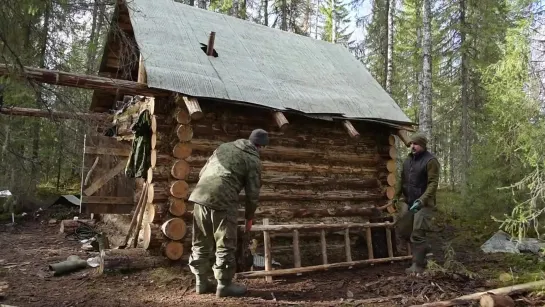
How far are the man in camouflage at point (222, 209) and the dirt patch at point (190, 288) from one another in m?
0.30

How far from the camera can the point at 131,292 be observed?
555 cm

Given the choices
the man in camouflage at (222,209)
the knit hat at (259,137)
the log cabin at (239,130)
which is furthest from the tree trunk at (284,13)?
the man in camouflage at (222,209)

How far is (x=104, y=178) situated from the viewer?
8.52 meters

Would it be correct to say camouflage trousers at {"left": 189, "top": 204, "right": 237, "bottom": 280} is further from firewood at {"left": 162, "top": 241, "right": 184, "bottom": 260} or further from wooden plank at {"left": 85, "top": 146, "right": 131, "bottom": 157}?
wooden plank at {"left": 85, "top": 146, "right": 131, "bottom": 157}

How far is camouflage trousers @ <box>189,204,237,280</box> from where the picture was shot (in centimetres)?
518

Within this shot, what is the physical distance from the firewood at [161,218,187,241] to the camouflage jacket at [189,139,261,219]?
160 centimetres

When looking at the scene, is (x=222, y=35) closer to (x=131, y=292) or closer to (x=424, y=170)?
(x=424, y=170)

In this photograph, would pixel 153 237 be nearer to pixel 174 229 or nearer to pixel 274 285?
pixel 174 229

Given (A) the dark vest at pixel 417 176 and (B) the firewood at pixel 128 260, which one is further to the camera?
(A) the dark vest at pixel 417 176

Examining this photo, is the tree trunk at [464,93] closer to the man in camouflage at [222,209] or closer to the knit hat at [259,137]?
the knit hat at [259,137]

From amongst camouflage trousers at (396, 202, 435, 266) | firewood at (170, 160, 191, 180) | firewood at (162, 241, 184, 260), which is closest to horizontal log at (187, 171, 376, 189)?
firewood at (170, 160, 191, 180)

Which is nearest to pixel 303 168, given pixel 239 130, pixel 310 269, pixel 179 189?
pixel 239 130

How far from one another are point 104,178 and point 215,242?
13.5 ft

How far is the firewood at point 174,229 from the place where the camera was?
6680 mm
